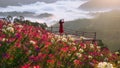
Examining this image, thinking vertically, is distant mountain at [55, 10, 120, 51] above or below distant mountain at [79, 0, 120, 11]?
below

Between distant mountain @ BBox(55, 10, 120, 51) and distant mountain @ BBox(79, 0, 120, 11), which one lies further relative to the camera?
distant mountain @ BBox(79, 0, 120, 11)

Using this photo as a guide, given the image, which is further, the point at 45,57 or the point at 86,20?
the point at 86,20

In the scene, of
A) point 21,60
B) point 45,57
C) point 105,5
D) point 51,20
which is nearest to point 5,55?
point 21,60

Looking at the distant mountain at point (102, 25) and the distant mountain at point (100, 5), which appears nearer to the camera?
the distant mountain at point (102, 25)

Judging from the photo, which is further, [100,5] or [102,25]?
[100,5]

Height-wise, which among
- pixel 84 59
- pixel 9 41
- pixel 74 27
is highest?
pixel 9 41

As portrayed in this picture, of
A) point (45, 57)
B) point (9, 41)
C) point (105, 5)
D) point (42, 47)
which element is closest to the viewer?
point (45, 57)

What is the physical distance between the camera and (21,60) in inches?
316

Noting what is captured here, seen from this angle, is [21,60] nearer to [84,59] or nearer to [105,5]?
[84,59]

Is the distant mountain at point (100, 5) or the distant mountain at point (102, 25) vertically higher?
the distant mountain at point (100, 5)

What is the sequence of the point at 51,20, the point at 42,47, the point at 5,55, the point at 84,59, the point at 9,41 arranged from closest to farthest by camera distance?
the point at 5,55 → the point at 9,41 → the point at 42,47 → the point at 84,59 → the point at 51,20

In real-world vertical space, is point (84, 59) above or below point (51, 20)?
above

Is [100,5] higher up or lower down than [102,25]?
higher up

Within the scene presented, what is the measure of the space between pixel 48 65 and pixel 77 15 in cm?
11242
